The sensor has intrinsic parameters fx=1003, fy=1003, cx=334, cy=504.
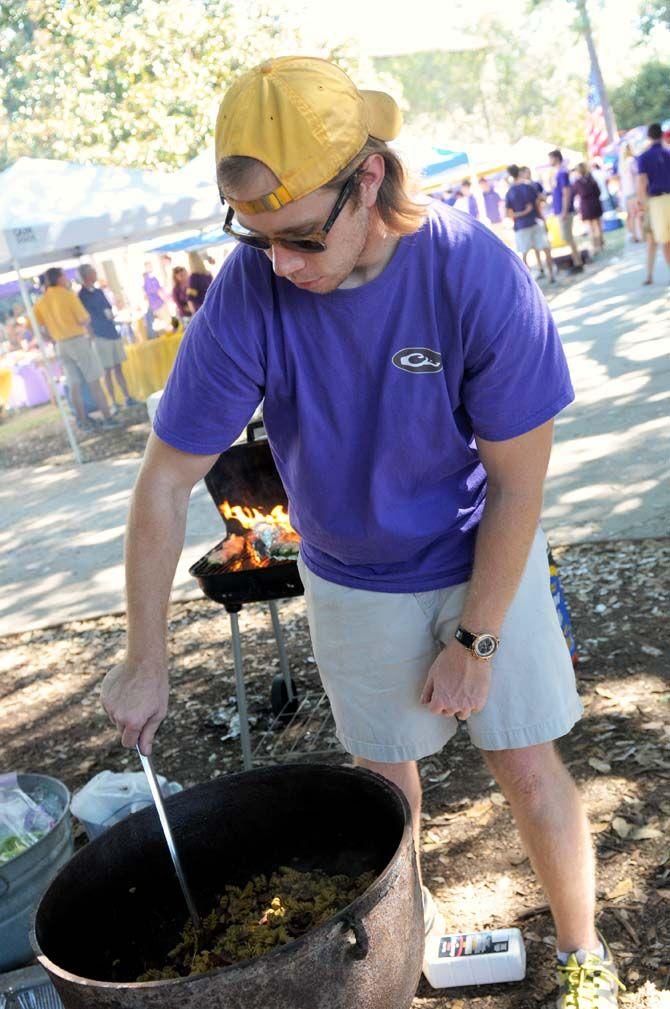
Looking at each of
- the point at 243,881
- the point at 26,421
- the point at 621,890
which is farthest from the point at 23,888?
the point at 26,421

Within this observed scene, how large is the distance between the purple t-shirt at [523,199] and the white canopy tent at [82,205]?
19.0ft

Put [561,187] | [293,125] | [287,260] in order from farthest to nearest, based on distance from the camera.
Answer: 1. [561,187]
2. [287,260]
3. [293,125]

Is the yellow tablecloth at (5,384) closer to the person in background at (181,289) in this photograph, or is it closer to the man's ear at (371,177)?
the person in background at (181,289)

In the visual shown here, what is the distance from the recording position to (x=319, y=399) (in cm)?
211

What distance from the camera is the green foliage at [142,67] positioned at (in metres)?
20.3

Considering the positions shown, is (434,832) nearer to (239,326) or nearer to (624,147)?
(239,326)

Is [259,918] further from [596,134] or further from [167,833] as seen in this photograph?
[596,134]

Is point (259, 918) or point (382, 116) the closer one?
point (382, 116)

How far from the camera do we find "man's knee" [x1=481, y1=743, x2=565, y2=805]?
88.6 inches

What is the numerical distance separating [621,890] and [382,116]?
2122 mm

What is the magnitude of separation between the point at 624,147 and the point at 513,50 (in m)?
66.5

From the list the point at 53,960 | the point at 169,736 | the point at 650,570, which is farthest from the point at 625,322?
the point at 53,960

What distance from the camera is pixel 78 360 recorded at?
567 inches

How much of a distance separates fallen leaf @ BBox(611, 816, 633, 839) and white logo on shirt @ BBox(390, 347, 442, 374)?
5.72 feet
